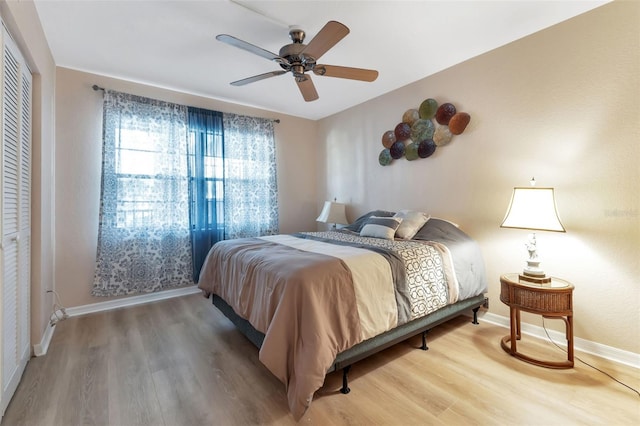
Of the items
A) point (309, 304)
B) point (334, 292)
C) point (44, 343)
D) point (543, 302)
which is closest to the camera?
point (309, 304)

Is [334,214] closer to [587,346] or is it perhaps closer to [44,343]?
[587,346]

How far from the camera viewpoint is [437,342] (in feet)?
7.59

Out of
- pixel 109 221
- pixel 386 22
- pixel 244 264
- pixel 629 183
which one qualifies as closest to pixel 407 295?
pixel 244 264

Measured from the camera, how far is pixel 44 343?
2.21m

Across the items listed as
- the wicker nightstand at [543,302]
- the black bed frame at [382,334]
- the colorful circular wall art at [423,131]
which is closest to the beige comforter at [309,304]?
the black bed frame at [382,334]

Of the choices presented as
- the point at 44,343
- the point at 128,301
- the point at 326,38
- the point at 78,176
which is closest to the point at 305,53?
the point at 326,38

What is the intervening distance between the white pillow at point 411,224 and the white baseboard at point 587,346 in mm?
1090

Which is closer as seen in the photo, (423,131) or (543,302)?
(543,302)

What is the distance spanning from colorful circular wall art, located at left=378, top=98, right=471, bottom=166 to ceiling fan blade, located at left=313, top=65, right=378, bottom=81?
1.09 meters

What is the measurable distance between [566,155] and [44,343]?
4431 mm

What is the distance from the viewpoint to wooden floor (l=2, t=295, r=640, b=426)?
1501 millimetres

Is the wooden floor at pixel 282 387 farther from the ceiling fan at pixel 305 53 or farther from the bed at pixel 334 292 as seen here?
the ceiling fan at pixel 305 53

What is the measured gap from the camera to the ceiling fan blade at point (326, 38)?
5.58 feet

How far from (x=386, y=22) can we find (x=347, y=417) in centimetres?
272
